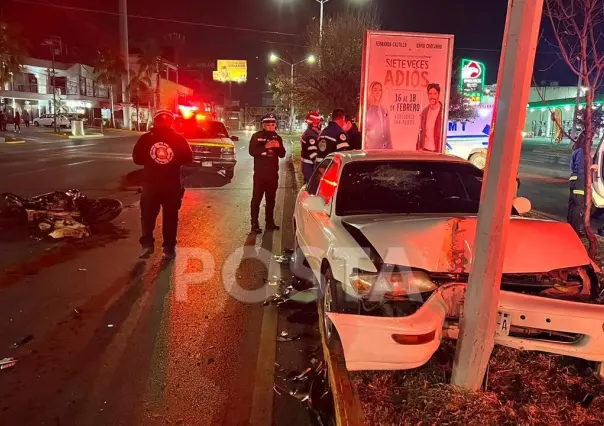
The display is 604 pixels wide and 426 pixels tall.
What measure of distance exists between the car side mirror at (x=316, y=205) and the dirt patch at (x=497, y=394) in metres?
1.63

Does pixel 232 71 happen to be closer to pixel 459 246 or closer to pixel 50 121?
pixel 50 121

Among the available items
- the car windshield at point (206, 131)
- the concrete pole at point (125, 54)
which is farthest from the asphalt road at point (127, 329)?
the concrete pole at point (125, 54)

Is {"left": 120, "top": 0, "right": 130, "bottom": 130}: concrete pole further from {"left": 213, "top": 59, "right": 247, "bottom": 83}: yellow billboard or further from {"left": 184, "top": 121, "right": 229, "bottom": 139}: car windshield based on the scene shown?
{"left": 184, "top": 121, "right": 229, "bottom": 139}: car windshield

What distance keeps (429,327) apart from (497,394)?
0.71 m

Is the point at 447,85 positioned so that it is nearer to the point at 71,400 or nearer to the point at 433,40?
the point at 433,40

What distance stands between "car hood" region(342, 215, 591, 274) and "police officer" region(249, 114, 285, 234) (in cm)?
493

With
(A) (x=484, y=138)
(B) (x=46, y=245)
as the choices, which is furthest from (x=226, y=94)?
(B) (x=46, y=245)

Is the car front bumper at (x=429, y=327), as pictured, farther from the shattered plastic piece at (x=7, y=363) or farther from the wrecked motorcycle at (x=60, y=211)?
the wrecked motorcycle at (x=60, y=211)

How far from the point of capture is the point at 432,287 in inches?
132

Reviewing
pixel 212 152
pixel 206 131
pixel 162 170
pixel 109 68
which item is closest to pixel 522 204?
pixel 162 170

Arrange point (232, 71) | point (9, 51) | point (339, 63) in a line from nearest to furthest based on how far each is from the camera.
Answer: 1. point (339, 63)
2. point (9, 51)
3. point (232, 71)

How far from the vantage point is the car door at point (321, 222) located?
4.38 metres

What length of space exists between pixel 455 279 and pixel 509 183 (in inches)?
33.3

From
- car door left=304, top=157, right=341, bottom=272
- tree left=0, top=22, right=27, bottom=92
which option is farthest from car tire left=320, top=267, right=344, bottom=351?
tree left=0, top=22, right=27, bottom=92
